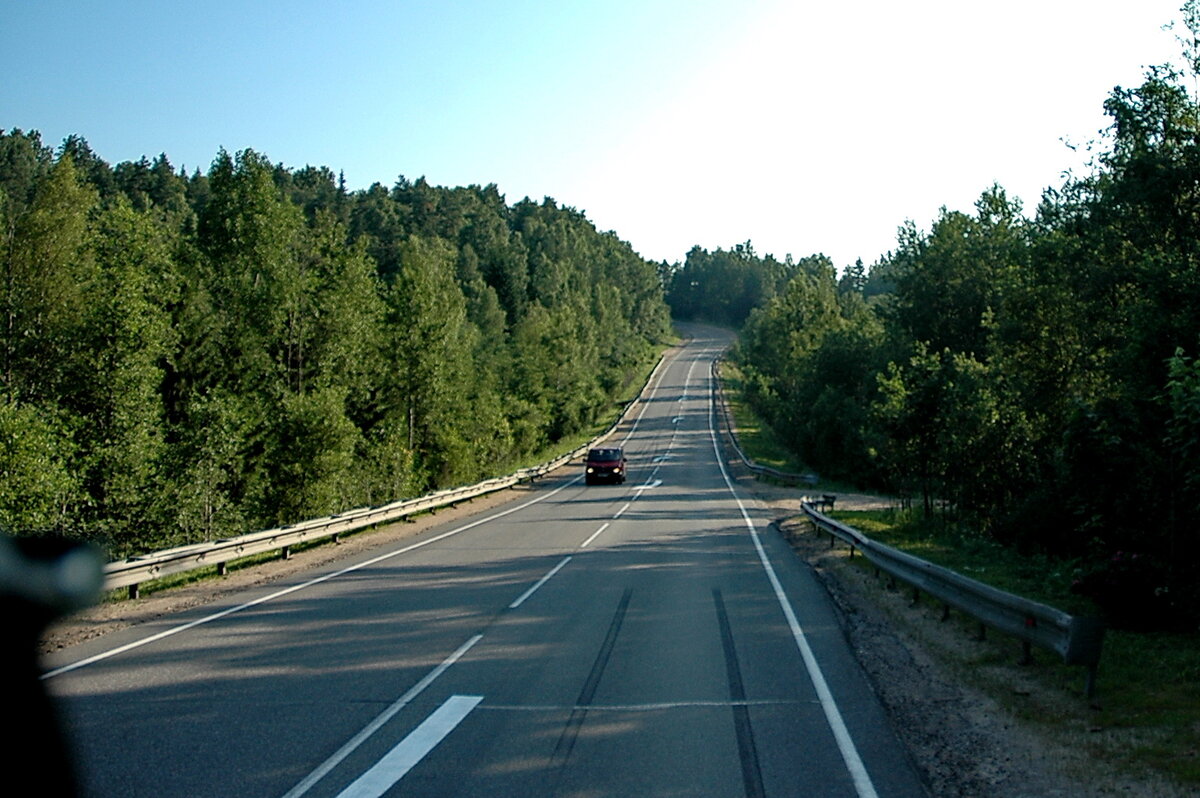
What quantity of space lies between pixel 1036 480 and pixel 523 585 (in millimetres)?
14100

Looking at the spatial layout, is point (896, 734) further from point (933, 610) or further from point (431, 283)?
point (431, 283)

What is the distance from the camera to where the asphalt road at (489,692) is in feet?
20.9

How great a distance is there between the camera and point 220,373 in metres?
36.1

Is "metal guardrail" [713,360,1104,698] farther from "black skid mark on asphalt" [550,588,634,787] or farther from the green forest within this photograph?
"black skid mark on asphalt" [550,588,634,787]

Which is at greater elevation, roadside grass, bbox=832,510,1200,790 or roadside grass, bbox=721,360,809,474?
roadside grass, bbox=832,510,1200,790

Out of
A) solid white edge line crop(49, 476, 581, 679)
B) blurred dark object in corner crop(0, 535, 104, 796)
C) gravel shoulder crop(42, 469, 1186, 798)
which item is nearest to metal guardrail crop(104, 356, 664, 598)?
gravel shoulder crop(42, 469, 1186, 798)

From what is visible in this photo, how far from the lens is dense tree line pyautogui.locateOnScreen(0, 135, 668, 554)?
26141 mm

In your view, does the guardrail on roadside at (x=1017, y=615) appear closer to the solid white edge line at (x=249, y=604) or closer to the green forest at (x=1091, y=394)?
the green forest at (x=1091, y=394)

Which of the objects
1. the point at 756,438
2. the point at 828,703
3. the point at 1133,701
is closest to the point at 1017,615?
the point at 1133,701

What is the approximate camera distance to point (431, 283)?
157 ft

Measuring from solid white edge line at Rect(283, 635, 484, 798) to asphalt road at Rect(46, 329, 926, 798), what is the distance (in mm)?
27

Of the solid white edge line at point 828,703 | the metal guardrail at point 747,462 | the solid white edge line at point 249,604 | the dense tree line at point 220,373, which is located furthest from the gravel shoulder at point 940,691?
the metal guardrail at point 747,462

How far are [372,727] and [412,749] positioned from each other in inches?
29.1

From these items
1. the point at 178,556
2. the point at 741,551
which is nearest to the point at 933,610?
the point at 741,551
